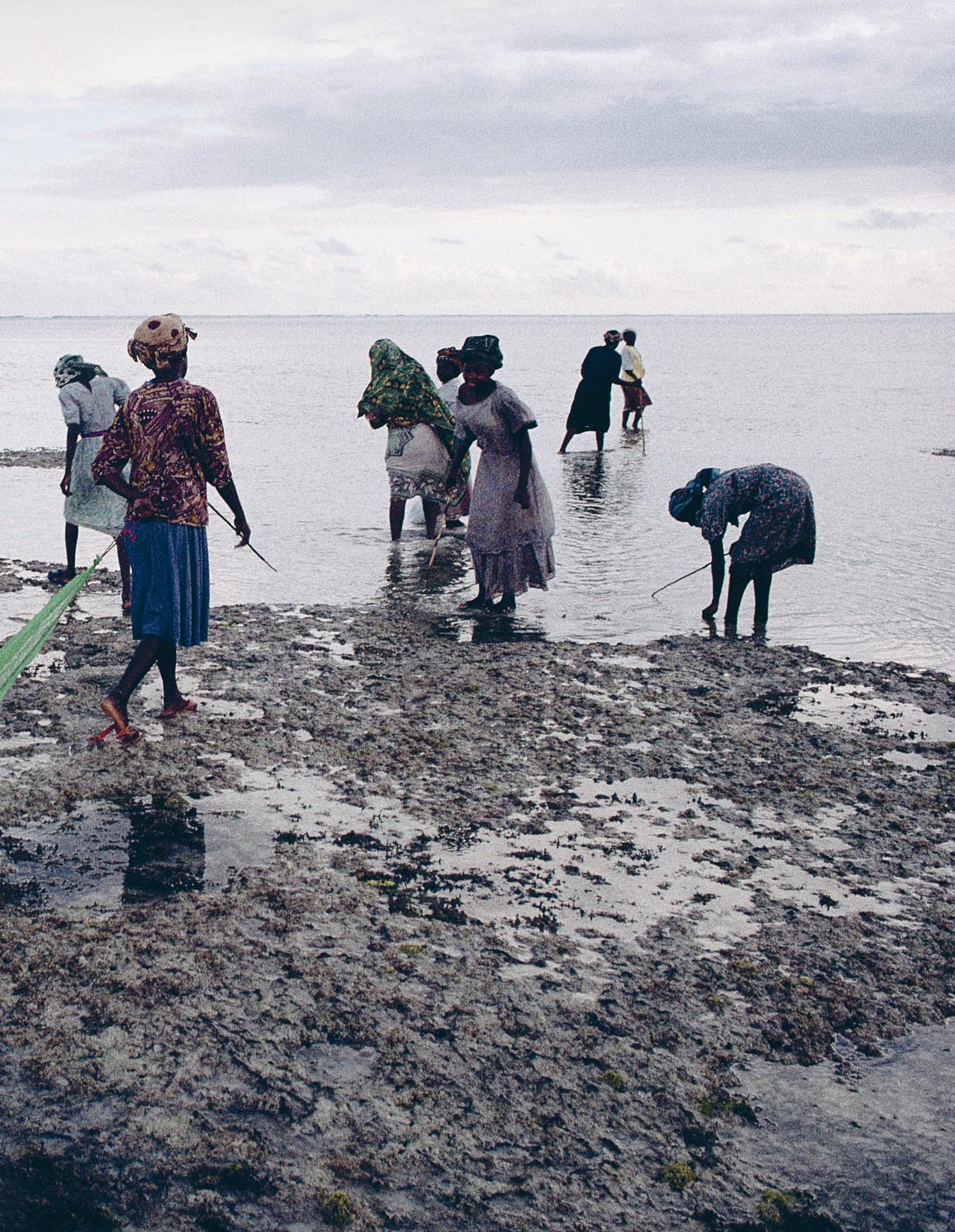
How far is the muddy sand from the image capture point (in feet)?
9.01

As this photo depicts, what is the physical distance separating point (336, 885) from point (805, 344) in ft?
279

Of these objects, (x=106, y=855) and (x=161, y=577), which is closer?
(x=106, y=855)

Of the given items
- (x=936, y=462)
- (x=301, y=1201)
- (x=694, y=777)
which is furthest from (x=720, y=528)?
(x=936, y=462)

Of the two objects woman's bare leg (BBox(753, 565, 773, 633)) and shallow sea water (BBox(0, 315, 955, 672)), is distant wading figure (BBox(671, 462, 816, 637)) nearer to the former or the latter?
woman's bare leg (BBox(753, 565, 773, 633))

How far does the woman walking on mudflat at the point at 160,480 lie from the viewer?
213 inches

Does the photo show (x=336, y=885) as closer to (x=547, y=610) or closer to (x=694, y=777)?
(x=694, y=777)

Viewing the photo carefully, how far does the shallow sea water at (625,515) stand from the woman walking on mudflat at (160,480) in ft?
8.79

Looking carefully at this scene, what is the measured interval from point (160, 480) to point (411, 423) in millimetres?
5019

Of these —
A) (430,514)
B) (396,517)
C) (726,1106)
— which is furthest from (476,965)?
(430,514)

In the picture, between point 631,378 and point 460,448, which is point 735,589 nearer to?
point 460,448

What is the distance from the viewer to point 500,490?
26.5 feet

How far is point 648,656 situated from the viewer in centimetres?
730

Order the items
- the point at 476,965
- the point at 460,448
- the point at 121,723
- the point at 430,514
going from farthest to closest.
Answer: the point at 430,514, the point at 460,448, the point at 121,723, the point at 476,965

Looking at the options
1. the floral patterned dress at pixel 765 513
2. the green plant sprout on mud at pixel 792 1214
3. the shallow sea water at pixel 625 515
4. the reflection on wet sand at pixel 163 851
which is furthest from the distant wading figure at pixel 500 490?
the green plant sprout on mud at pixel 792 1214
